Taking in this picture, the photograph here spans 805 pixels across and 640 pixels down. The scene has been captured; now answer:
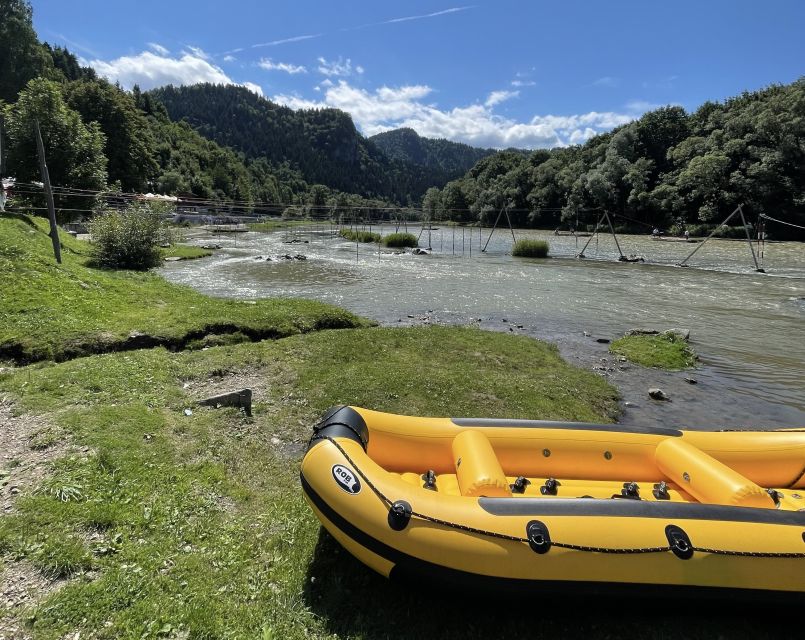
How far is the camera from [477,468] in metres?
4.88

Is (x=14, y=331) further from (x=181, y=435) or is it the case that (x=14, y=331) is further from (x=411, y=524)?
(x=411, y=524)

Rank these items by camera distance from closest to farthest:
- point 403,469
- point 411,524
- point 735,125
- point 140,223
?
point 411,524 < point 403,469 < point 140,223 < point 735,125

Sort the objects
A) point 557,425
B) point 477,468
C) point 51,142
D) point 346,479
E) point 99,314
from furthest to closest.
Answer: point 51,142 → point 99,314 → point 557,425 → point 477,468 → point 346,479

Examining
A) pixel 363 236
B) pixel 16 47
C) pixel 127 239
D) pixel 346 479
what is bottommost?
pixel 363 236

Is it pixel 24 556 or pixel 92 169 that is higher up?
pixel 92 169

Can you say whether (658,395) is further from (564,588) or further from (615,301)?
(615,301)

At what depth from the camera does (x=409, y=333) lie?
1405 centimetres

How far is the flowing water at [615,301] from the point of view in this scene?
11109 millimetres

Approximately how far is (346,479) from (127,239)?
2383 centimetres

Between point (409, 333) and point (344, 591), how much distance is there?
10.2m

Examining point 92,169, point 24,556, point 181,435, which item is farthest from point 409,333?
point 92,169

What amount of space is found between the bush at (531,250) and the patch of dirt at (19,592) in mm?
45049

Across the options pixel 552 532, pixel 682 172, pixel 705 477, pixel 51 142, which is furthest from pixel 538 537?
pixel 682 172

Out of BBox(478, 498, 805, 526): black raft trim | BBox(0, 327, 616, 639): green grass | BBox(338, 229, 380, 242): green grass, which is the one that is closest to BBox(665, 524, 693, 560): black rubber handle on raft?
BBox(478, 498, 805, 526): black raft trim
